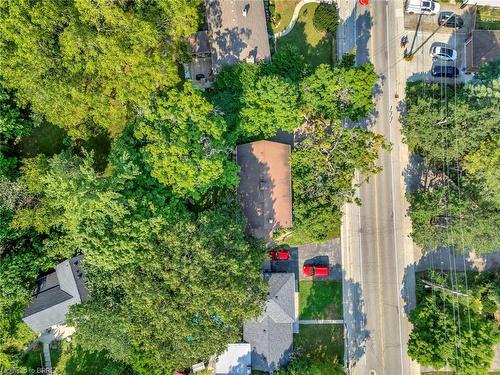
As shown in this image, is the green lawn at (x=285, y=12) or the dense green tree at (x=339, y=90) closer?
the dense green tree at (x=339, y=90)

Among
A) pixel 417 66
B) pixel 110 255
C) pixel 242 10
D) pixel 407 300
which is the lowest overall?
pixel 407 300

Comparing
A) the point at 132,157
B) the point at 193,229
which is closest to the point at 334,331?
the point at 193,229

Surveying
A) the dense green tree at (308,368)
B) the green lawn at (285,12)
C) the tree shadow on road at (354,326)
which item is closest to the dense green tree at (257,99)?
the green lawn at (285,12)

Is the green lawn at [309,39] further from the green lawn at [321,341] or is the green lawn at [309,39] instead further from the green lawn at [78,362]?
the green lawn at [78,362]

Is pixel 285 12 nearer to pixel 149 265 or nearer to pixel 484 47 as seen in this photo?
pixel 484 47

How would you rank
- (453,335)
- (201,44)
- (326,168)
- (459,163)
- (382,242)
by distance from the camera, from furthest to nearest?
(382,242)
(201,44)
(459,163)
(326,168)
(453,335)

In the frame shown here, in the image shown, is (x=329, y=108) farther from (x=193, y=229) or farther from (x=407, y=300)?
(x=407, y=300)

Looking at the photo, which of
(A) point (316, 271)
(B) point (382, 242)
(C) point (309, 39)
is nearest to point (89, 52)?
(C) point (309, 39)
